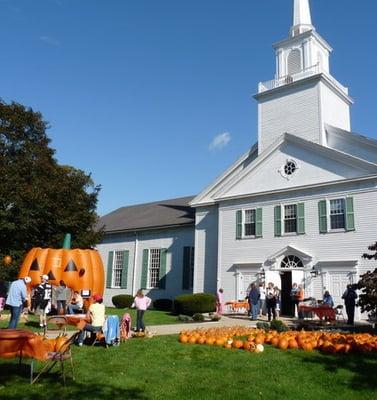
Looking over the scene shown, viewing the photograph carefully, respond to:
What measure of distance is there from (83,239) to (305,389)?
1826 cm

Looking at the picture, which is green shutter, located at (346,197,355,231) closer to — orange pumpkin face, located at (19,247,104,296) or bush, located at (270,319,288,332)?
bush, located at (270,319,288,332)

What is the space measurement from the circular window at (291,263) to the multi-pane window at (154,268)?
9.81 meters

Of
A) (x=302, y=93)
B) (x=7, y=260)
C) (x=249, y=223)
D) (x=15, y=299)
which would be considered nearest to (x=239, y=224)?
(x=249, y=223)

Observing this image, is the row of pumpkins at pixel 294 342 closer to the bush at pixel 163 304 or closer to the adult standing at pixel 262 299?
the adult standing at pixel 262 299

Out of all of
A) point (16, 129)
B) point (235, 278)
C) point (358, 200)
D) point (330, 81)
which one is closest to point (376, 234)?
point (358, 200)

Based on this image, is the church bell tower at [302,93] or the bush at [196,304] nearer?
A: the bush at [196,304]

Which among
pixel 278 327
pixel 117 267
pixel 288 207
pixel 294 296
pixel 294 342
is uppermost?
pixel 288 207

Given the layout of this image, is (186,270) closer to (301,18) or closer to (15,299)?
(15,299)

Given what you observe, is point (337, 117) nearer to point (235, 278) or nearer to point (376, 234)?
point (376, 234)

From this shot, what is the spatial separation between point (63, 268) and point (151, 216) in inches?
581

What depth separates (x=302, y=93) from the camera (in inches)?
960

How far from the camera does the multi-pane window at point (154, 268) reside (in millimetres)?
29061

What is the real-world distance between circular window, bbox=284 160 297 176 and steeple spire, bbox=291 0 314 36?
9123mm

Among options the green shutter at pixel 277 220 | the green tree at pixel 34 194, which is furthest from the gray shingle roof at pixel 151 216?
the green shutter at pixel 277 220
